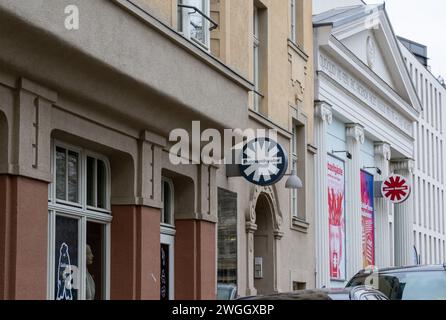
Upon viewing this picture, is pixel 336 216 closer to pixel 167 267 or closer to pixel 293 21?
pixel 293 21

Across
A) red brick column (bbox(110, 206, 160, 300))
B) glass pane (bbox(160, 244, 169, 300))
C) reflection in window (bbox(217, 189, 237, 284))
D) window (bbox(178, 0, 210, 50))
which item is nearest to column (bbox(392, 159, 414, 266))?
reflection in window (bbox(217, 189, 237, 284))

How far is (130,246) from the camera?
52.5 feet

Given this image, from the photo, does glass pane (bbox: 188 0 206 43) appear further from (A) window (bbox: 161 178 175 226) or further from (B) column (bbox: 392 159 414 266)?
(B) column (bbox: 392 159 414 266)

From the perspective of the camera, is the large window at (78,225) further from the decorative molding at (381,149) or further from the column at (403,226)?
the column at (403,226)

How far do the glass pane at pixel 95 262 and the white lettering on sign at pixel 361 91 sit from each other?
14.2 metres

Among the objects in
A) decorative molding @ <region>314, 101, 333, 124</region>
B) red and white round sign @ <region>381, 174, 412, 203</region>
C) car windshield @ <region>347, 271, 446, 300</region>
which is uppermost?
decorative molding @ <region>314, 101, 333, 124</region>

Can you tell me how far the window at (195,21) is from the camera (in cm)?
1717

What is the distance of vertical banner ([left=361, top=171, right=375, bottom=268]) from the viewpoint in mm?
34812

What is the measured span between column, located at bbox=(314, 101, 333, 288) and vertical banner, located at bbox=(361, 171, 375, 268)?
5.91 meters

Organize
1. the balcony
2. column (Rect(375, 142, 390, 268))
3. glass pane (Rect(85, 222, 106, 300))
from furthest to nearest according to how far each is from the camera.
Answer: column (Rect(375, 142, 390, 268))
glass pane (Rect(85, 222, 106, 300))
the balcony

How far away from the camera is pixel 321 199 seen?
28.5 m

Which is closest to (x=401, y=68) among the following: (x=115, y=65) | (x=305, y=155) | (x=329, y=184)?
(x=329, y=184)

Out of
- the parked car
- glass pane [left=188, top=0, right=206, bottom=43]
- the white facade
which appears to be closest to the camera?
glass pane [left=188, top=0, right=206, bottom=43]

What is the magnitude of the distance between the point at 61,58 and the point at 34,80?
0.52 m
